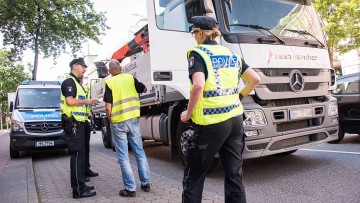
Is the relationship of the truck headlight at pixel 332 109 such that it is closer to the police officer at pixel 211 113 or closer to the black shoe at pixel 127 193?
the police officer at pixel 211 113

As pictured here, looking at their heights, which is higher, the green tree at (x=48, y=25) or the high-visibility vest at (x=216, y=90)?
the green tree at (x=48, y=25)

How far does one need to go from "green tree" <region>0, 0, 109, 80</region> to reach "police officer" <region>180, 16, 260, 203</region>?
19.0m

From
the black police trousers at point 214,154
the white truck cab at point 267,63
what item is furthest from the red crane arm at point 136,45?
the black police trousers at point 214,154

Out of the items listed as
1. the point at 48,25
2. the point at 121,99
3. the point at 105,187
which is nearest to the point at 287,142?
the point at 121,99

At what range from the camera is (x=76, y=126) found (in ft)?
14.6

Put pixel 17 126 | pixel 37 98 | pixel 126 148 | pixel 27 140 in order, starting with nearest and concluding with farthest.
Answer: pixel 126 148 → pixel 27 140 → pixel 17 126 → pixel 37 98

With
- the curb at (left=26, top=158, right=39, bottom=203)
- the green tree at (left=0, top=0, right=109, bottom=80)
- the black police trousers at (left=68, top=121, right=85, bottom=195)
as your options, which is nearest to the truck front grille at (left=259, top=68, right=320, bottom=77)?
the black police trousers at (left=68, top=121, right=85, bottom=195)

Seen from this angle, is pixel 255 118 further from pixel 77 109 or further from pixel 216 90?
pixel 77 109

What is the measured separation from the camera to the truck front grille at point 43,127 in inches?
335

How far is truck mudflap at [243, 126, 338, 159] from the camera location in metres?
4.50

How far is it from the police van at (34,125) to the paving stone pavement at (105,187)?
1.43m

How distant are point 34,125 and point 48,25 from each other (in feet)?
43.4

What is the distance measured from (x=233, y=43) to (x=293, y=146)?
5.71 feet

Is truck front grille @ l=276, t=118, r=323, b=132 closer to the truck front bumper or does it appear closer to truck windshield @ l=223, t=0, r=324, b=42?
truck windshield @ l=223, t=0, r=324, b=42
